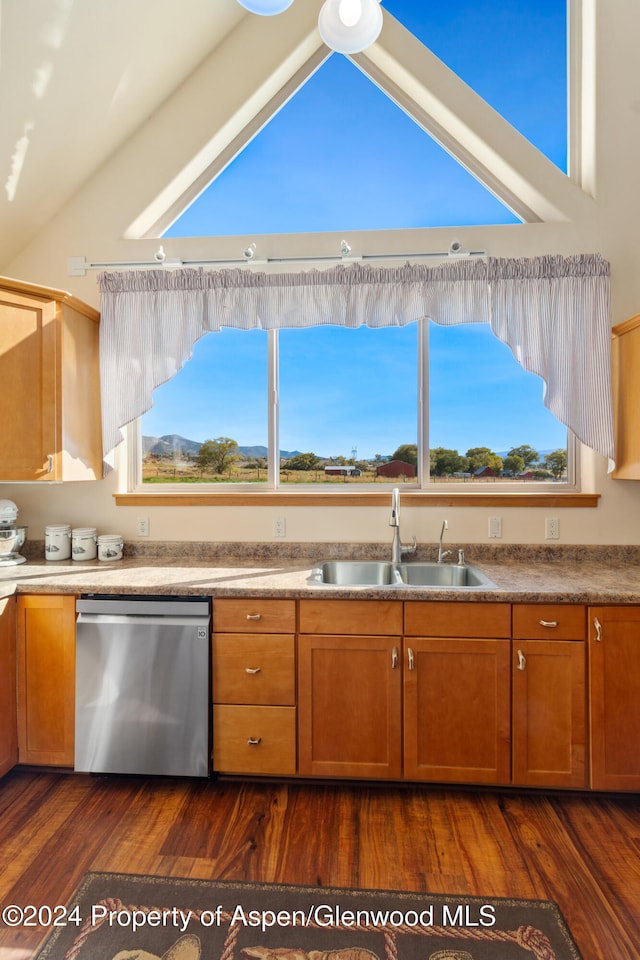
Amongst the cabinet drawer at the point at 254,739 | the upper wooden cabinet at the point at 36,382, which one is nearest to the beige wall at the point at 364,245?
the upper wooden cabinet at the point at 36,382

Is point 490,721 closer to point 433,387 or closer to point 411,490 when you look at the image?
point 411,490

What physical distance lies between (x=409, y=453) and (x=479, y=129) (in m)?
1.60

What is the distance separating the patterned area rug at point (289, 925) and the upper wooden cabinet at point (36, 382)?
5.33ft

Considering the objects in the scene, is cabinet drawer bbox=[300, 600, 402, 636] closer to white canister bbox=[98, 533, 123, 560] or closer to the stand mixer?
white canister bbox=[98, 533, 123, 560]

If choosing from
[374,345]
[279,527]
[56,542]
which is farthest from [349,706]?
[374,345]

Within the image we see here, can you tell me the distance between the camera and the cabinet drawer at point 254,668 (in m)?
2.10

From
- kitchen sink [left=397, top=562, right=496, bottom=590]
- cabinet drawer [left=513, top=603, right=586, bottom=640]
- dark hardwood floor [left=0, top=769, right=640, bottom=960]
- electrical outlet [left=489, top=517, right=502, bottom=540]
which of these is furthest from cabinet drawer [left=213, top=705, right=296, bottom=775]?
electrical outlet [left=489, top=517, right=502, bottom=540]

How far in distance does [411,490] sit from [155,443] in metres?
1.43

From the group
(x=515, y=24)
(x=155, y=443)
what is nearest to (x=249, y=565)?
(x=155, y=443)

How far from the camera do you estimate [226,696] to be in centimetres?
211

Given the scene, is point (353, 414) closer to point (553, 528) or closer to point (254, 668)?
point (553, 528)

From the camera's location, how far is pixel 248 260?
2.57 meters

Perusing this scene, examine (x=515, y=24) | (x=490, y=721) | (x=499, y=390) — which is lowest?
(x=490, y=721)

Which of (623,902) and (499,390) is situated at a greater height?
(499,390)
